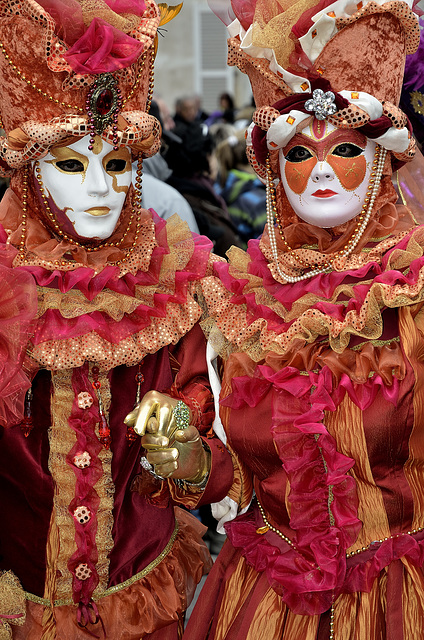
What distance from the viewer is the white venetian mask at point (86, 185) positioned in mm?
2072

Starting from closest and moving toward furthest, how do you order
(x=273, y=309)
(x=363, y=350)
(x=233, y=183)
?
1. (x=363, y=350)
2. (x=273, y=309)
3. (x=233, y=183)

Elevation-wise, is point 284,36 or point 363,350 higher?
point 284,36

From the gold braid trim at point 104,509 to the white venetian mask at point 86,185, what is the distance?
0.38 metres

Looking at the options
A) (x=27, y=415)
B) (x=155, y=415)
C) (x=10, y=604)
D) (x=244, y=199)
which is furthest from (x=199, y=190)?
(x=10, y=604)

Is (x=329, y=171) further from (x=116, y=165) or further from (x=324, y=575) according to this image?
(x=324, y=575)

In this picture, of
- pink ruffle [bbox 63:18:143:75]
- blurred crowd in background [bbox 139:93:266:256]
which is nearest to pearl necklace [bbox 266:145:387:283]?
pink ruffle [bbox 63:18:143:75]

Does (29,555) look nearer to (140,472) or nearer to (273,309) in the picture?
(140,472)

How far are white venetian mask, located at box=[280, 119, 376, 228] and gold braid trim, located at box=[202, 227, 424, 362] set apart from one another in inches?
5.4

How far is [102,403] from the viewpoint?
212cm

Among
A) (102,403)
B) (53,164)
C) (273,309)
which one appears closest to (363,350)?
(273,309)

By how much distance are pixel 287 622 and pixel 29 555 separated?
26.8 inches

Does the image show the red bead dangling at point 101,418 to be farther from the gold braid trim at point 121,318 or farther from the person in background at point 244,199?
the person in background at point 244,199

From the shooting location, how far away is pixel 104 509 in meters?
2.15

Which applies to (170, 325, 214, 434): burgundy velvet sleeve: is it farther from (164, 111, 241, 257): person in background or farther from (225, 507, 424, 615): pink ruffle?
(164, 111, 241, 257): person in background
